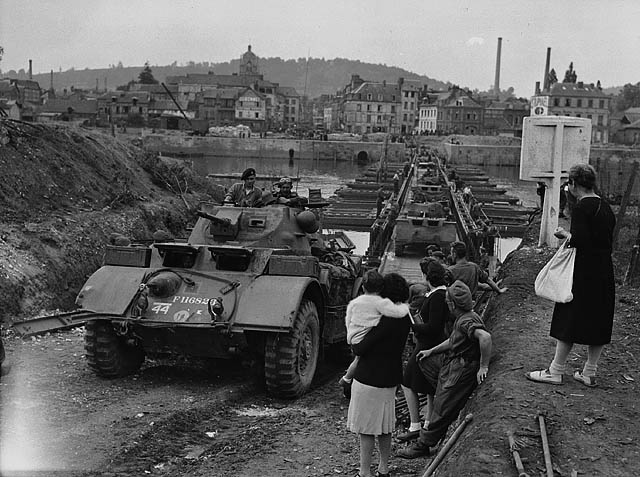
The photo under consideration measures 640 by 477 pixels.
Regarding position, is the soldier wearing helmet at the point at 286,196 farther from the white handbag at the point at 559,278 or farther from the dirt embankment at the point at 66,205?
the white handbag at the point at 559,278

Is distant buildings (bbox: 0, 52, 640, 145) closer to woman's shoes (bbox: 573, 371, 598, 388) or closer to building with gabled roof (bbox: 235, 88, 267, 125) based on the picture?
building with gabled roof (bbox: 235, 88, 267, 125)

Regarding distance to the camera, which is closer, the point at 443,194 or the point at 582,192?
the point at 582,192

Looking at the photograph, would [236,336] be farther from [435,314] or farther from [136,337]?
[435,314]

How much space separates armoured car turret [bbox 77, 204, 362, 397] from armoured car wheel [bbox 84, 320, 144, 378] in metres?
0.01

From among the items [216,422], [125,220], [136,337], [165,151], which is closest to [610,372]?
[216,422]

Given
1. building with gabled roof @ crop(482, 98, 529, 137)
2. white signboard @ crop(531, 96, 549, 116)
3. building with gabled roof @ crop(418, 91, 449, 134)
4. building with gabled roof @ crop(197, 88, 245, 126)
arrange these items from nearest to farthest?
white signboard @ crop(531, 96, 549, 116), building with gabled roof @ crop(482, 98, 529, 137), building with gabled roof @ crop(197, 88, 245, 126), building with gabled roof @ crop(418, 91, 449, 134)

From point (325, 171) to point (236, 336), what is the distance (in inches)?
3094

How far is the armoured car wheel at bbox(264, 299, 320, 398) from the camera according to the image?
11.4 metres

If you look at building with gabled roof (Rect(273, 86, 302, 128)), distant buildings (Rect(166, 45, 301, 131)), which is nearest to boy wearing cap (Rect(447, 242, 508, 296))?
distant buildings (Rect(166, 45, 301, 131))

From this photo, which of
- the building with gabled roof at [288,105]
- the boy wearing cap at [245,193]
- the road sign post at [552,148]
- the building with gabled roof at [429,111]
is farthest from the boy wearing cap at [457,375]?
the building with gabled roof at [288,105]

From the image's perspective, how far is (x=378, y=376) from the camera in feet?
25.3

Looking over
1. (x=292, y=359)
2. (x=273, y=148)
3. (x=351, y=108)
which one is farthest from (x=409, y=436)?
(x=351, y=108)

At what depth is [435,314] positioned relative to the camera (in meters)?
8.84

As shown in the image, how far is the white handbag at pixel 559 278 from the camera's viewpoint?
27.5 ft
